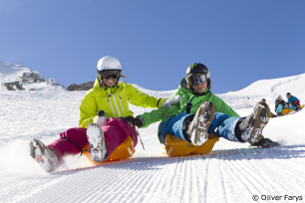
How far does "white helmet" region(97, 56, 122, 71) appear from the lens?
3.71 metres

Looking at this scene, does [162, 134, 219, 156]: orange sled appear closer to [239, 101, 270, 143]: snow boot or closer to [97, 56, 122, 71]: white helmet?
[239, 101, 270, 143]: snow boot

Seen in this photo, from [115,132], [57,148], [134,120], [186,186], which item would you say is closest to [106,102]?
[134,120]

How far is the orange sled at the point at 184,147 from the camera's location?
304 centimetres

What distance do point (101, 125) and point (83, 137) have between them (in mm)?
255

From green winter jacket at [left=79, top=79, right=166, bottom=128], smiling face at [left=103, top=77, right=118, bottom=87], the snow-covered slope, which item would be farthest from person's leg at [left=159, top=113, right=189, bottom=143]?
the snow-covered slope

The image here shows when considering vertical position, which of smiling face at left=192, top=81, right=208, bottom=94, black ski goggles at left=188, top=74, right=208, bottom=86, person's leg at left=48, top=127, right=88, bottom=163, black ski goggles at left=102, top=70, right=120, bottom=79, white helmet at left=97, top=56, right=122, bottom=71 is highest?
white helmet at left=97, top=56, right=122, bottom=71

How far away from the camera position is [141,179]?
173 centimetres

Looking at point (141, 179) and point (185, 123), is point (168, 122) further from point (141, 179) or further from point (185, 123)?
point (141, 179)

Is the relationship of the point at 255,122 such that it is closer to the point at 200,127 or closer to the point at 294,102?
the point at 200,127

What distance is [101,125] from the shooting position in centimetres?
314

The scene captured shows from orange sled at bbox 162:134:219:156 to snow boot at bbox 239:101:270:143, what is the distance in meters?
0.68

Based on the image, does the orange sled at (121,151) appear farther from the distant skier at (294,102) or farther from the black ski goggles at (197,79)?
the distant skier at (294,102)

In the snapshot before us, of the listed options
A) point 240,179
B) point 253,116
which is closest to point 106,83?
point 253,116

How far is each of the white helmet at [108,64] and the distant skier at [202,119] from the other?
2.94ft
